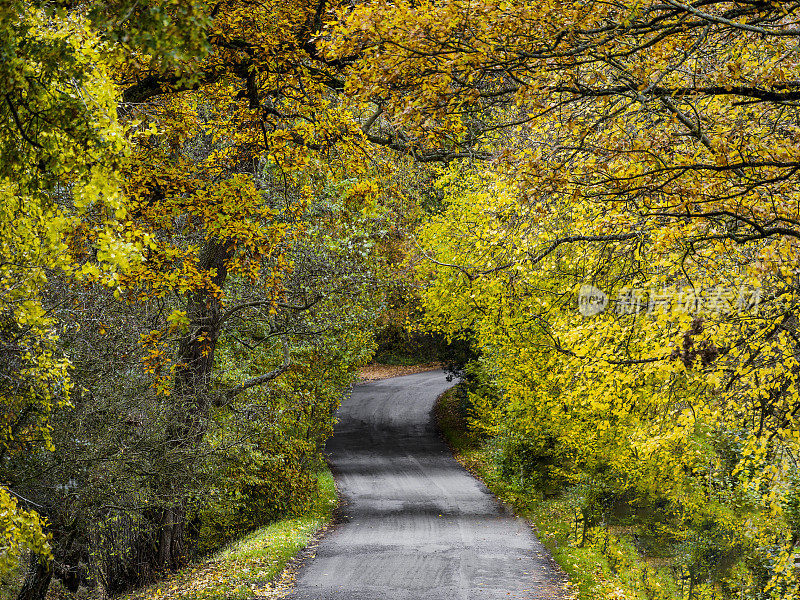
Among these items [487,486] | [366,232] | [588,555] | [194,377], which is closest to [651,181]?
[194,377]

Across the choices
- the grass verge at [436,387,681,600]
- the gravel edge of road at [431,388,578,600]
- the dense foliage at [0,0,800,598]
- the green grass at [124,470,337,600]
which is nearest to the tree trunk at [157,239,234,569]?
the dense foliage at [0,0,800,598]

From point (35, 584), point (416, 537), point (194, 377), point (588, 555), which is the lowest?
point (416, 537)

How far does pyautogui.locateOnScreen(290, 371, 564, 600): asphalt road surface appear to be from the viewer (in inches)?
457

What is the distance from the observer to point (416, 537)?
15.8 m

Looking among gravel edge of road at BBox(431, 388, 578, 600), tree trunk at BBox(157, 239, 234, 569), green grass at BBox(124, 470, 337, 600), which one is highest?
tree trunk at BBox(157, 239, 234, 569)

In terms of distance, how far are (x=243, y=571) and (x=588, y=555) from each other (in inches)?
235

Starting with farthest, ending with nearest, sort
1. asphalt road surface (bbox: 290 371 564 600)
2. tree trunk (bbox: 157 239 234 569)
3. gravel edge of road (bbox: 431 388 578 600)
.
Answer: gravel edge of road (bbox: 431 388 578 600) < asphalt road surface (bbox: 290 371 564 600) < tree trunk (bbox: 157 239 234 569)

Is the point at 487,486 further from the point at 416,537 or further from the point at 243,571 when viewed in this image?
Answer: the point at 243,571

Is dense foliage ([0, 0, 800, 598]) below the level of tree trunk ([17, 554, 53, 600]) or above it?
above

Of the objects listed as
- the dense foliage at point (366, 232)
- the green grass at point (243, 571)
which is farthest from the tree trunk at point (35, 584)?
the green grass at point (243, 571)

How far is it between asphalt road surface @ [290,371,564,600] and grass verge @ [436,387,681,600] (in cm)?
33

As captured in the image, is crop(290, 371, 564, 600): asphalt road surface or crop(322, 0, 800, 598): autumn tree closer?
crop(322, 0, 800, 598): autumn tree

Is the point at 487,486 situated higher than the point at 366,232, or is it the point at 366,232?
the point at 366,232

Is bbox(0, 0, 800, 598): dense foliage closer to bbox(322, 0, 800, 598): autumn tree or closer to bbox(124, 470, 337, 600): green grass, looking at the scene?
bbox(322, 0, 800, 598): autumn tree
